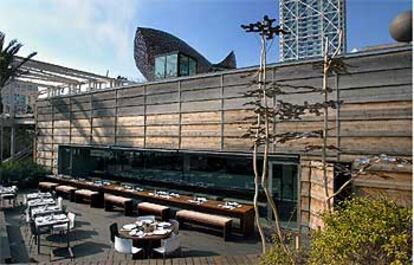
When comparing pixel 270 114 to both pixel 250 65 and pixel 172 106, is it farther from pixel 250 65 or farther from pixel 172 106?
pixel 172 106

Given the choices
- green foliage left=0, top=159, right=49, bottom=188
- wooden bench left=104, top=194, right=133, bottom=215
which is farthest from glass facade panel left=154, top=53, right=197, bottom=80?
green foliage left=0, top=159, right=49, bottom=188

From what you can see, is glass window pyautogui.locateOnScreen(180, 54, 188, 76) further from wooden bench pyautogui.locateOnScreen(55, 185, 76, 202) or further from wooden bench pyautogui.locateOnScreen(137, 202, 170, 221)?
wooden bench pyautogui.locateOnScreen(55, 185, 76, 202)

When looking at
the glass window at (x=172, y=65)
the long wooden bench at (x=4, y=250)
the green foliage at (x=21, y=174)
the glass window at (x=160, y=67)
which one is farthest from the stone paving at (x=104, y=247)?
the glass window at (x=160, y=67)

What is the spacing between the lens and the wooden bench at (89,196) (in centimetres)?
1201

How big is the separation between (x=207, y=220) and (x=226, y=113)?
9.68 ft

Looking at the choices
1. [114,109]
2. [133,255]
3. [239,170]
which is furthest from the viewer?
[114,109]

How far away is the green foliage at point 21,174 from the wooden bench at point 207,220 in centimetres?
944

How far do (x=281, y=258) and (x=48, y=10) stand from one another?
6.72 metres

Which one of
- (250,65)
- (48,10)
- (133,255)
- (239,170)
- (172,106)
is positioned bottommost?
(133,255)

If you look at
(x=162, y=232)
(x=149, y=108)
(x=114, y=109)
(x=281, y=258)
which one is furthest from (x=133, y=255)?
(x=114, y=109)

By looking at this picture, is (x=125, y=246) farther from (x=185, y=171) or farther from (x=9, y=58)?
(x=9, y=58)

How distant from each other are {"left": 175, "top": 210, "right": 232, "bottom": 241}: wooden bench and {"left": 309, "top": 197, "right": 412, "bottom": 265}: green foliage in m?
4.71

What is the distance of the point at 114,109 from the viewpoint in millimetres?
13555

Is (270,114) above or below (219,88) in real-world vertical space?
below
